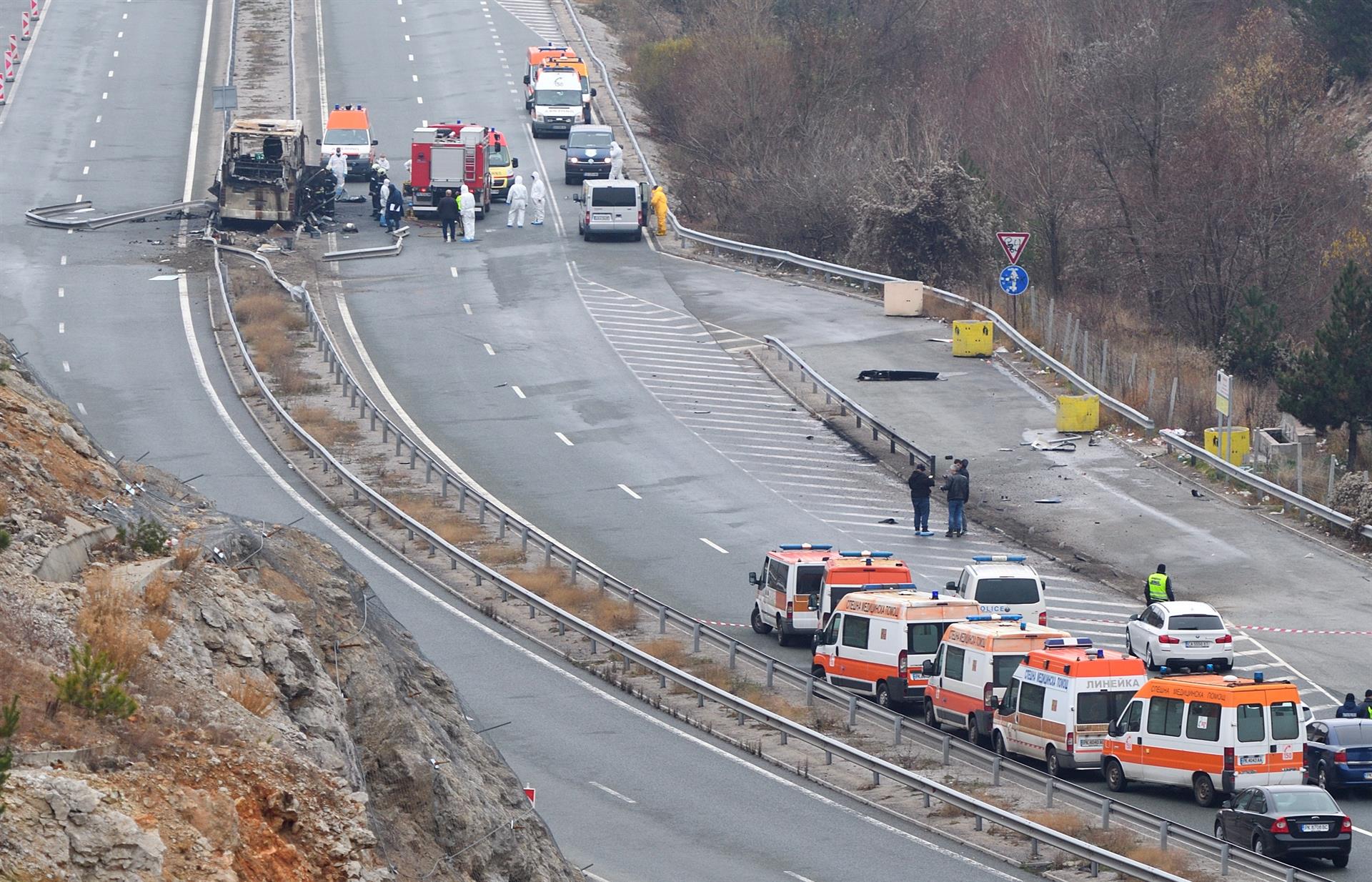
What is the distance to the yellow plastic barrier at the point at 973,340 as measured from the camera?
45719 mm

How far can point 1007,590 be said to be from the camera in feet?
90.5

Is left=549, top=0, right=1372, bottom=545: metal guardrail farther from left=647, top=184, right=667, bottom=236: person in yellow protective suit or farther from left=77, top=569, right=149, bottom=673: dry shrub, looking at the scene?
left=77, top=569, right=149, bottom=673: dry shrub

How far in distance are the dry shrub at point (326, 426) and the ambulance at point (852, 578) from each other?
48.5 feet

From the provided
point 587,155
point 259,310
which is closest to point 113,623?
point 259,310

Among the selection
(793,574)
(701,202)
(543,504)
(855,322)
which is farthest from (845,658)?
(701,202)

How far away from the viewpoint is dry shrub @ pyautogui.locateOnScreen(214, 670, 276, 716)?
12031 mm

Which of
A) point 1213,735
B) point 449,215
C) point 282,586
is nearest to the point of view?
point 282,586

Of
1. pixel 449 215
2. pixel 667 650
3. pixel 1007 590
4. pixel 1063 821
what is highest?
pixel 449 215

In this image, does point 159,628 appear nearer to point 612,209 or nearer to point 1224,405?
point 1224,405

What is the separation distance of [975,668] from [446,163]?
3752 cm

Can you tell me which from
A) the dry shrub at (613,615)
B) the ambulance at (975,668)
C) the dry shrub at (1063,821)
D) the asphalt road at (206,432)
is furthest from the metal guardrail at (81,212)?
the dry shrub at (1063,821)

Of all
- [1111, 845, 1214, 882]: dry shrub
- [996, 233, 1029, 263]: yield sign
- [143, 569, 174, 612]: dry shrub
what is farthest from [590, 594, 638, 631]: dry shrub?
[996, 233, 1029, 263]: yield sign

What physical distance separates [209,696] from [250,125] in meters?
46.6

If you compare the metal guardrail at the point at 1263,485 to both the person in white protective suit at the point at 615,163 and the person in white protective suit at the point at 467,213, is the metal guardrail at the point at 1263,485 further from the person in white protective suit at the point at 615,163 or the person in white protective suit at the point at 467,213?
the person in white protective suit at the point at 615,163
